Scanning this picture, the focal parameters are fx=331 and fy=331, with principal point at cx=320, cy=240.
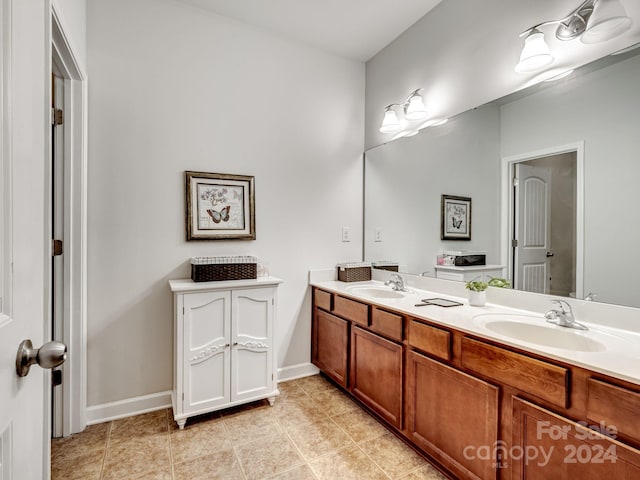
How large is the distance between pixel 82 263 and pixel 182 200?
2.31ft

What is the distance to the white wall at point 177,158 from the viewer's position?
2123mm

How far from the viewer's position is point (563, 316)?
4.94ft

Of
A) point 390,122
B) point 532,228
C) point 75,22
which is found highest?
point 75,22

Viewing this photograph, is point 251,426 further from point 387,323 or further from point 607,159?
point 607,159

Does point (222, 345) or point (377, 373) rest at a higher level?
point (222, 345)

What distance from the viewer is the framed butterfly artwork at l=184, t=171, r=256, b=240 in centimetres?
233

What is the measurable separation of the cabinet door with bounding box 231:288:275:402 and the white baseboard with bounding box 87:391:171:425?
529mm

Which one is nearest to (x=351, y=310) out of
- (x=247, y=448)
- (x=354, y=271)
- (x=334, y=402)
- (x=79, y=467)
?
(x=354, y=271)

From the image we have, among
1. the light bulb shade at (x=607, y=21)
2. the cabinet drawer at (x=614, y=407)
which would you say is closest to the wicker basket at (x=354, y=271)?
the cabinet drawer at (x=614, y=407)

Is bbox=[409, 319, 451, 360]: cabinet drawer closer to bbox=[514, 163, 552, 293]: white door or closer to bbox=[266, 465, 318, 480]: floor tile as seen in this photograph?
bbox=[514, 163, 552, 293]: white door

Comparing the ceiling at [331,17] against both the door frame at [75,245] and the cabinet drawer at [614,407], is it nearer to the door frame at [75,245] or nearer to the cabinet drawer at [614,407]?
the door frame at [75,245]

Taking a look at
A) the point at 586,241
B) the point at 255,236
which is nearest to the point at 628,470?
the point at 586,241

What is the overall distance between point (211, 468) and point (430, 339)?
4.25ft

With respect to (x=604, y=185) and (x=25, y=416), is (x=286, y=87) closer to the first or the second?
(x=604, y=185)
